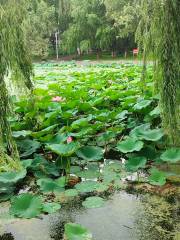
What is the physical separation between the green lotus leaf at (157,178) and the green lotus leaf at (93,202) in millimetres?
437

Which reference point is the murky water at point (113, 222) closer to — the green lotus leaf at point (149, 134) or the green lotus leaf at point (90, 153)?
the green lotus leaf at point (90, 153)

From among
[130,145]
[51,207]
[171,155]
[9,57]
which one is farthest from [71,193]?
[9,57]

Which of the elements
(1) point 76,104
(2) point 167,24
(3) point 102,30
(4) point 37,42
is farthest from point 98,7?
(2) point 167,24

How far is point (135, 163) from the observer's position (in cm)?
291

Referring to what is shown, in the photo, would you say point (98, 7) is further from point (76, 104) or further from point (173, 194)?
point (173, 194)

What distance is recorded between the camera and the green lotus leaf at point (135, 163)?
113 inches

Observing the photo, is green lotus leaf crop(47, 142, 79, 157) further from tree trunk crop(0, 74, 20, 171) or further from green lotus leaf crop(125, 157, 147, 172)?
tree trunk crop(0, 74, 20, 171)

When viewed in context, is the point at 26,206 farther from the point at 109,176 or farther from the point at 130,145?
the point at 130,145

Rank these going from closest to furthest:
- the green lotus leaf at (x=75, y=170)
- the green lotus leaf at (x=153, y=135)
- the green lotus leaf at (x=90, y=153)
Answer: the green lotus leaf at (x=75, y=170), the green lotus leaf at (x=90, y=153), the green lotus leaf at (x=153, y=135)

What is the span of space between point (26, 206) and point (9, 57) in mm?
899

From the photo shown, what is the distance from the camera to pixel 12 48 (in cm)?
244

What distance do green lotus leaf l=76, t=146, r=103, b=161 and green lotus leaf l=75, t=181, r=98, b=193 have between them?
1.11 feet

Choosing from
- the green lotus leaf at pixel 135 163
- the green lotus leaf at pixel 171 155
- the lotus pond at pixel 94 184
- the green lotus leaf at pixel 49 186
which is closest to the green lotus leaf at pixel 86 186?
the lotus pond at pixel 94 184

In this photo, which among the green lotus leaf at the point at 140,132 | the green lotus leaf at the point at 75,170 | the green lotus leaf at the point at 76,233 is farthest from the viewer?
the green lotus leaf at the point at 140,132
